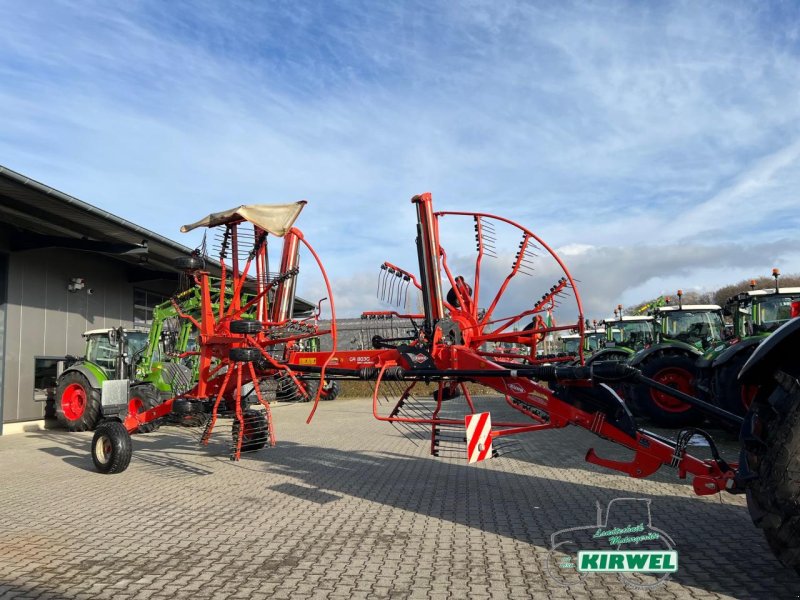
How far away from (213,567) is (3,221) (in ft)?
35.4

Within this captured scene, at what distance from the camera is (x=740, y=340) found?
9.33 metres

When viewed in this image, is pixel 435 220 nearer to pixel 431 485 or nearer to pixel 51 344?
pixel 431 485

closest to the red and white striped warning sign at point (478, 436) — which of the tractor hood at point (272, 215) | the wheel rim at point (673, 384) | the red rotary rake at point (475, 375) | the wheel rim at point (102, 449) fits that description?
the red rotary rake at point (475, 375)

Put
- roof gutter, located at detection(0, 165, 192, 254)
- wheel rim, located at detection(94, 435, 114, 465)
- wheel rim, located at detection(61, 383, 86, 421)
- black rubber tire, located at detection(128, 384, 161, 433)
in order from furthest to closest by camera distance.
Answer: wheel rim, located at detection(61, 383, 86, 421) < black rubber tire, located at detection(128, 384, 161, 433) < roof gutter, located at detection(0, 165, 192, 254) < wheel rim, located at detection(94, 435, 114, 465)

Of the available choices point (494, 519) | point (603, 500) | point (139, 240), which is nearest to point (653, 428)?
point (603, 500)

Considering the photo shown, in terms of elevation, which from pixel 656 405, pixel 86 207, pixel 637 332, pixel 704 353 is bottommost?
pixel 656 405

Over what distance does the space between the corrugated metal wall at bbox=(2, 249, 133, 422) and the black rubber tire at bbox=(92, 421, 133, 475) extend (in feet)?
19.9

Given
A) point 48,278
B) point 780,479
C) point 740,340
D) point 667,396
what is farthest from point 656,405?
point 48,278

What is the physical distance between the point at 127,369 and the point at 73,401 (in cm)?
115

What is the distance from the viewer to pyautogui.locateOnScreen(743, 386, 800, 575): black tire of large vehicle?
10.3 ft

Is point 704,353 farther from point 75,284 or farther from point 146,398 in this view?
point 75,284

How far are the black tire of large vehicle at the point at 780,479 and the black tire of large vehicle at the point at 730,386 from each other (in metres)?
5.17

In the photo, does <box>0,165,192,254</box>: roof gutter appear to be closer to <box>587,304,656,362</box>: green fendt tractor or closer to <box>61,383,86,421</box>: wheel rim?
<box>61,383,86,421</box>: wheel rim

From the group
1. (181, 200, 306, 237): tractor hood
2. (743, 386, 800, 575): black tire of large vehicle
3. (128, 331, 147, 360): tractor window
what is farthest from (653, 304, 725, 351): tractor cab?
(128, 331, 147, 360): tractor window
